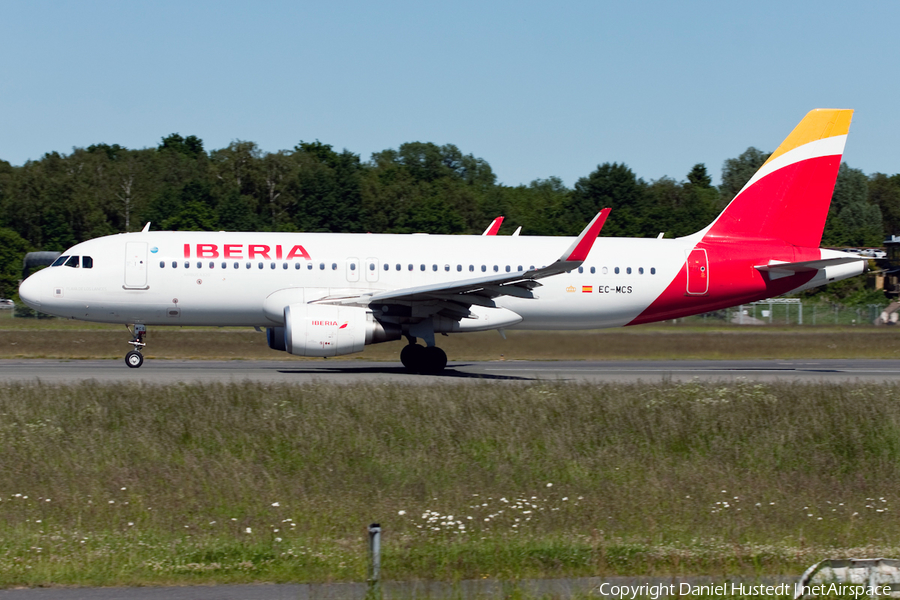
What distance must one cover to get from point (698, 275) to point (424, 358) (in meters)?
7.31

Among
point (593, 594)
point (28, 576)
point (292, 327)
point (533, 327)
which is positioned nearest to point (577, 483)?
point (593, 594)

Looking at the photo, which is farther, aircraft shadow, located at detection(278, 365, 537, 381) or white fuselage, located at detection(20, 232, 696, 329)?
white fuselage, located at detection(20, 232, 696, 329)

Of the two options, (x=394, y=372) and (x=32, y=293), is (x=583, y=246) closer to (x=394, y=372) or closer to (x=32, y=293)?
(x=394, y=372)

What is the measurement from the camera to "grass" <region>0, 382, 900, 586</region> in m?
7.55

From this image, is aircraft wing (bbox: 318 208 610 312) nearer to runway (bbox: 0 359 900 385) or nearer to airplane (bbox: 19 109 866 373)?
airplane (bbox: 19 109 866 373)

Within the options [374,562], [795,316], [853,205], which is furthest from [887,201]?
[374,562]

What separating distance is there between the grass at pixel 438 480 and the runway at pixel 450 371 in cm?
378

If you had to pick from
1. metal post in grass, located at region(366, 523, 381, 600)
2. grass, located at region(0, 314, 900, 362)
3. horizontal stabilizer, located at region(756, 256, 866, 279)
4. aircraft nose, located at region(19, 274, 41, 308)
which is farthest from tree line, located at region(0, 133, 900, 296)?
metal post in grass, located at region(366, 523, 381, 600)

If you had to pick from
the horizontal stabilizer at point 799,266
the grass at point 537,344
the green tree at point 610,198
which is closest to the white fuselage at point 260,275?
the grass at point 537,344

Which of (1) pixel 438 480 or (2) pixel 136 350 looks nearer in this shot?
(1) pixel 438 480

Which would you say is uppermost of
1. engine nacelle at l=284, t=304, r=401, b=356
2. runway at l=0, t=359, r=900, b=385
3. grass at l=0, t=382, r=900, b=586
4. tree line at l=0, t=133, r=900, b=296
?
tree line at l=0, t=133, r=900, b=296

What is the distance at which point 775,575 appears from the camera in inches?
283

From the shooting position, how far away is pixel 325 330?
63.3 ft

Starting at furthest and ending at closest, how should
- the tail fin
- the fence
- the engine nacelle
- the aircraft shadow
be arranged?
the fence → the tail fin → the aircraft shadow → the engine nacelle
